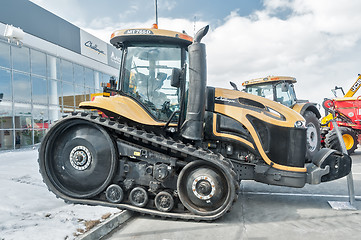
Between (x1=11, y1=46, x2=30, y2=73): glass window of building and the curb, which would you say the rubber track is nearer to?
the curb

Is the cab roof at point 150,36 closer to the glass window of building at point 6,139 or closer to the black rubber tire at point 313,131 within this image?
the black rubber tire at point 313,131

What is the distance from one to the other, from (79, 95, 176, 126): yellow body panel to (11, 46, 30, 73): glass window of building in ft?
38.6

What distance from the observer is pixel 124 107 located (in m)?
4.40

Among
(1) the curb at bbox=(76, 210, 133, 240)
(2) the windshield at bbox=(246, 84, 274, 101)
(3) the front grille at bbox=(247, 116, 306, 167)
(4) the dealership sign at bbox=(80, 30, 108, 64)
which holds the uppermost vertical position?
(4) the dealership sign at bbox=(80, 30, 108, 64)

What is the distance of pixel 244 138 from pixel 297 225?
146 centimetres

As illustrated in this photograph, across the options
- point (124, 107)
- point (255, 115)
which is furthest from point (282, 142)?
point (124, 107)

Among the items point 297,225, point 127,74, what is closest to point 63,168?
point 127,74

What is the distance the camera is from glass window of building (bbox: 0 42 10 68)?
13.1 meters

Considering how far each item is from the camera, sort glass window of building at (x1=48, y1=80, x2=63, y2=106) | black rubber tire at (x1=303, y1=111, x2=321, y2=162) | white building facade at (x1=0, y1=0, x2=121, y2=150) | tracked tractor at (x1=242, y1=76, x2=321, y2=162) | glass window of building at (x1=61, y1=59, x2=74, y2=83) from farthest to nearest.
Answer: glass window of building at (x1=61, y1=59, x2=74, y2=83)
glass window of building at (x1=48, y1=80, x2=63, y2=106)
white building facade at (x1=0, y1=0, x2=121, y2=150)
tracked tractor at (x1=242, y1=76, x2=321, y2=162)
black rubber tire at (x1=303, y1=111, x2=321, y2=162)

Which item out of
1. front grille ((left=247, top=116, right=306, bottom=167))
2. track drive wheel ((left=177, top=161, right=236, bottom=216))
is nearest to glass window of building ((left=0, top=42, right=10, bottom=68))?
track drive wheel ((left=177, top=161, right=236, bottom=216))

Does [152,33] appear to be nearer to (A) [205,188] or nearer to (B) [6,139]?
(A) [205,188]

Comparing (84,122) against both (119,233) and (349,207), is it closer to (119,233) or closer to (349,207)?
(119,233)

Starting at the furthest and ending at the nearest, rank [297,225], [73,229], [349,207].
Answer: [349,207], [297,225], [73,229]

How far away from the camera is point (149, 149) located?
4.34m
